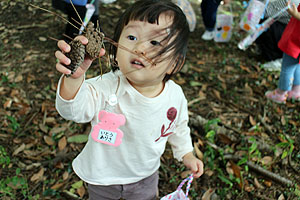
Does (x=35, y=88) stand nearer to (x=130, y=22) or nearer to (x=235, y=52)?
(x=130, y=22)

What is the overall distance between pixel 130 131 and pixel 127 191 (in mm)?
430

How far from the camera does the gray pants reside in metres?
1.69

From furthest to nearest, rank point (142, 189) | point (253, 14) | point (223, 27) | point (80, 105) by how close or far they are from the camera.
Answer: point (223, 27) → point (253, 14) → point (142, 189) → point (80, 105)

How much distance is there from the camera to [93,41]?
1.10 metres

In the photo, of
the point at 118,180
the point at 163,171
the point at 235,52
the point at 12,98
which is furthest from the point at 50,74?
the point at 235,52

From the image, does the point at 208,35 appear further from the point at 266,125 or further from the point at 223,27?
the point at 266,125

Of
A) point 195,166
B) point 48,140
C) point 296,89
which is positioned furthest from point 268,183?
point 48,140

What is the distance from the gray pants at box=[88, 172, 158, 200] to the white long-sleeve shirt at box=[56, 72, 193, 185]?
0.07m

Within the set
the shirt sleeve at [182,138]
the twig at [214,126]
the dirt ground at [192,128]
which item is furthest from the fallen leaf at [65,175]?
the twig at [214,126]

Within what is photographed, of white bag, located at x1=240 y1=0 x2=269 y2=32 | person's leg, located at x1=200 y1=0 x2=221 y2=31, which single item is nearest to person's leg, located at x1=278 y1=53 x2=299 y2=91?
white bag, located at x1=240 y1=0 x2=269 y2=32

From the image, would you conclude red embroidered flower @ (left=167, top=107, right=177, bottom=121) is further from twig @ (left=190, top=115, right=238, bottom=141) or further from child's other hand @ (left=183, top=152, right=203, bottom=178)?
twig @ (left=190, top=115, right=238, bottom=141)

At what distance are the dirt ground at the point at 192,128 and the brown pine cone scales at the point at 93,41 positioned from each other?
4.65 ft

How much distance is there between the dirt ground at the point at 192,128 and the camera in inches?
90.7

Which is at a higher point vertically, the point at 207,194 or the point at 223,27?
the point at 223,27
